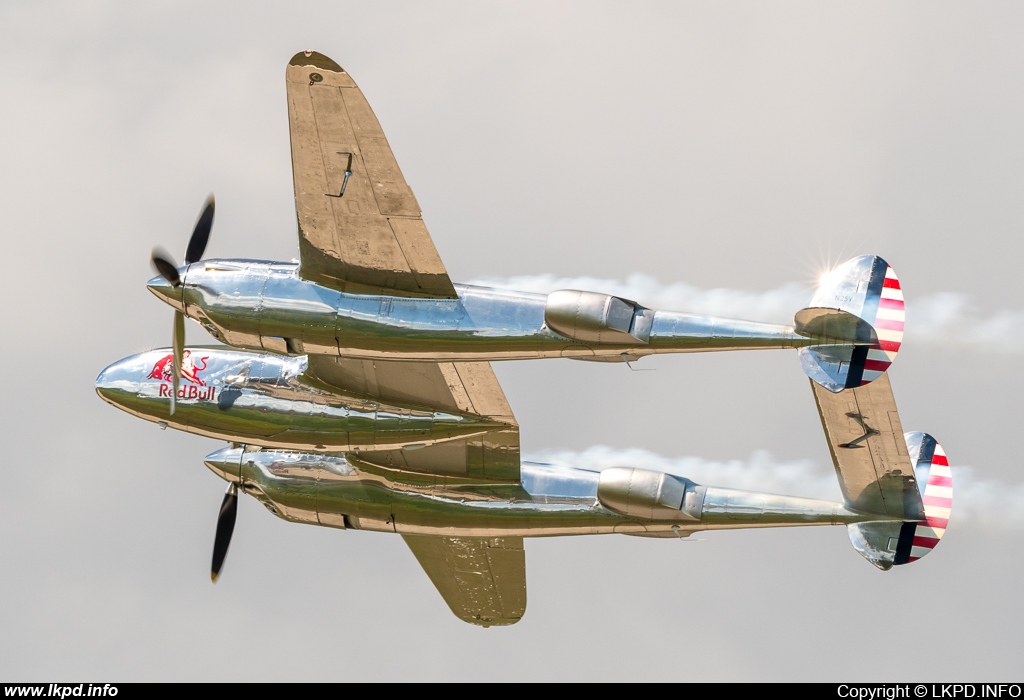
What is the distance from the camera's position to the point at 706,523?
1507 inches

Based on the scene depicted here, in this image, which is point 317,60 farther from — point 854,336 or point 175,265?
point 854,336

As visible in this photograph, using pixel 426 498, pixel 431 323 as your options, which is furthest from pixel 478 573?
pixel 431 323

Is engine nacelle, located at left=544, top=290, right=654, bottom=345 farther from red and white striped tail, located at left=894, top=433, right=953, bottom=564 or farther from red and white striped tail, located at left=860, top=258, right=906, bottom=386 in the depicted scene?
red and white striped tail, located at left=894, top=433, right=953, bottom=564

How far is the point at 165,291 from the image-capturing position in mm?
37812

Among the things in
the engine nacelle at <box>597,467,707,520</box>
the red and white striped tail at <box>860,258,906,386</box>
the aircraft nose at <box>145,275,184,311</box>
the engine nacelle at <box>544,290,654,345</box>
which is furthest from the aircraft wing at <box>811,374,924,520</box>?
the aircraft nose at <box>145,275,184,311</box>

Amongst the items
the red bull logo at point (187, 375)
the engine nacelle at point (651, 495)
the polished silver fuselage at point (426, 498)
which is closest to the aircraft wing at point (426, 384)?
the polished silver fuselage at point (426, 498)

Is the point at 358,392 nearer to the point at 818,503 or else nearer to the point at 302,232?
the point at 302,232

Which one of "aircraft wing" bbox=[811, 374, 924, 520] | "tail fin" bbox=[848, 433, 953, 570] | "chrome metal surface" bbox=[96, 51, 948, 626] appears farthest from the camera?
"tail fin" bbox=[848, 433, 953, 570]

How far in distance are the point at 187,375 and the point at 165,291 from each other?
2.83 m

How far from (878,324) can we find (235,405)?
1392cm

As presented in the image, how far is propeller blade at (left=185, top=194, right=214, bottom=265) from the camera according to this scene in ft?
130

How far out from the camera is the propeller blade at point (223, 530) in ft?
142

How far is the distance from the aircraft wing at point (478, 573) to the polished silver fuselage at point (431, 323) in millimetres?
9051

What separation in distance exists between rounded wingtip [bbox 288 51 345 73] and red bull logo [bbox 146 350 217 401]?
8.52 metres
